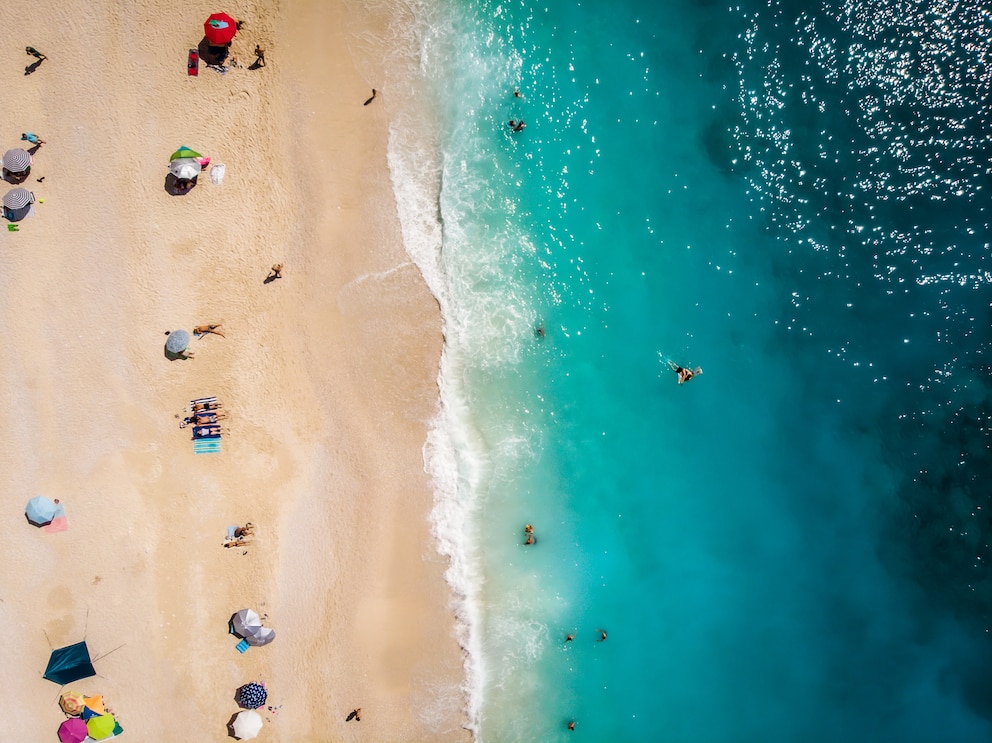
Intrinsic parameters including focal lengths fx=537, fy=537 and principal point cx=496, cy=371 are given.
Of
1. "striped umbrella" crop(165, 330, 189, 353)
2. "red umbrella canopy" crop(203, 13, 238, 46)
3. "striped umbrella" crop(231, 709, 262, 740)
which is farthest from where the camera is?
"striped umbrella" crop(231, 709, 262, 740)

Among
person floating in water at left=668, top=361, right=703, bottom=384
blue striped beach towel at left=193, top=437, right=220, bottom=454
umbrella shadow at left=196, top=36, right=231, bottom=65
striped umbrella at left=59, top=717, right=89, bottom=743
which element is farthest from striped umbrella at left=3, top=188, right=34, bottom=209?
person floating in water at left=668, top=361, right=703, bottom=384

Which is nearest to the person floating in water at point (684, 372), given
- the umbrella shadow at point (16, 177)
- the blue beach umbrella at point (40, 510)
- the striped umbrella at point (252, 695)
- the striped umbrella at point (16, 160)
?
the striped umbrella at point (252, 695)

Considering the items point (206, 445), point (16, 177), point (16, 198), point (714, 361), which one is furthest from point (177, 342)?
point (714, 361)

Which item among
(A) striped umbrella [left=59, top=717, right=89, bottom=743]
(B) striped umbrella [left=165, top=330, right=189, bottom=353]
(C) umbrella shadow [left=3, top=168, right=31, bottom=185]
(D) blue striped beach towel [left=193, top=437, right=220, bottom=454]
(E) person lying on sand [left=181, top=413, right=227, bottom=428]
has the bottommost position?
(A) striped umbrella [left=59, top=717, right=89, bottom=743]

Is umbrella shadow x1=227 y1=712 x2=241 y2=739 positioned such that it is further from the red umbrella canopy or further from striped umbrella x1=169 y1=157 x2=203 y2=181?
the red umbrella canopy

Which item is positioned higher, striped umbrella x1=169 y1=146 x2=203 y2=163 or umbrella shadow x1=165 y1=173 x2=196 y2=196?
striped umbrella x1=169 y1=146 x2=203 y2=163

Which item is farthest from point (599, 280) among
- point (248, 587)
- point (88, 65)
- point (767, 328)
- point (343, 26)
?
point (88, 65)
